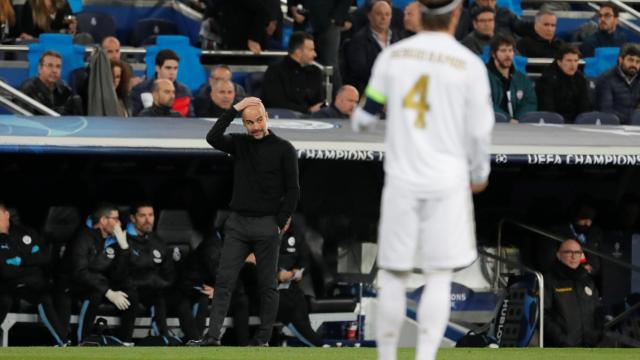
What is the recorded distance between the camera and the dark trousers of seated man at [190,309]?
12.2 meters

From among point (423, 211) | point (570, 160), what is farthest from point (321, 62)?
point (423, 211)

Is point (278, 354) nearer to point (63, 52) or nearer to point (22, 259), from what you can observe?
point (22, 259)

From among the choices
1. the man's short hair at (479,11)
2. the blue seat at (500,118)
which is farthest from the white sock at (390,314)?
the man's short hair at (479,11)

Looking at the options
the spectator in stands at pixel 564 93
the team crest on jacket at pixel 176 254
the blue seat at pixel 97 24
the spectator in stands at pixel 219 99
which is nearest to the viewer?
the team crest on jacket at pixel 176 254

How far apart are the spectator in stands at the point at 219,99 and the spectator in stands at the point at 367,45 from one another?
176 cm

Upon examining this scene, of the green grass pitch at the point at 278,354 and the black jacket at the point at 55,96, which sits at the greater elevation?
the black jacket at the point at 55,96

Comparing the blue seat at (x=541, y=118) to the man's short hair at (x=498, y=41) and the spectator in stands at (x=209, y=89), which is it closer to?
the man's short hair at (x=498, y=41)

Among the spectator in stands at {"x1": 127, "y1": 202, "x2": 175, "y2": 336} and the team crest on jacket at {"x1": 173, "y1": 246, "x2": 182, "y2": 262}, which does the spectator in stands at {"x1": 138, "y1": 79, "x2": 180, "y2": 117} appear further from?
the team crest on jacket at {"x1": 173, "y1": 246, "x2": 182, "y2": 262}

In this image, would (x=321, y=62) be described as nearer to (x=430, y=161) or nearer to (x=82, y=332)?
(x=82, y=332)

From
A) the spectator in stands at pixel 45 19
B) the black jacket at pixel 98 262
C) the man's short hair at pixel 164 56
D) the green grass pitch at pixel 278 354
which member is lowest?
the black jacket at pixel 98 262

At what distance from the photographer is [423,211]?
653cm

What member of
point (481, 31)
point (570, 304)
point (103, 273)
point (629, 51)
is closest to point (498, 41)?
point (481, 31)

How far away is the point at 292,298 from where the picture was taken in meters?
12.5

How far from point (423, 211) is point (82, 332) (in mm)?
5940
